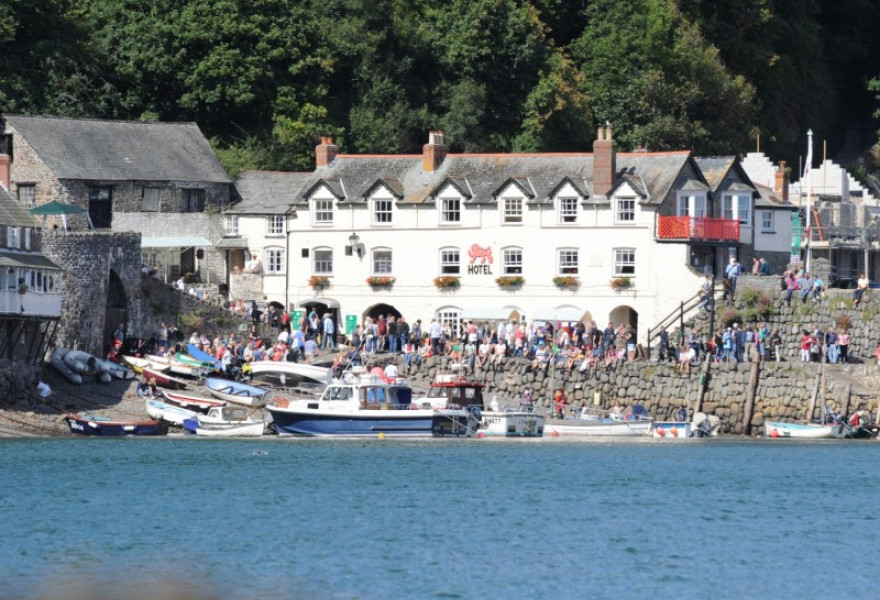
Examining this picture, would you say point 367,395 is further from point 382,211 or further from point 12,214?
point 382,211

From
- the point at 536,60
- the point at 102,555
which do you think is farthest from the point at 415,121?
the point at 102,555

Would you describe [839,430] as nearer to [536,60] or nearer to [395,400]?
[395,400]

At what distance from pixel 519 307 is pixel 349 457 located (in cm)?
1581

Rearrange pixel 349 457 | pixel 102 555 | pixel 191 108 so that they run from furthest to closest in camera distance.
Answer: pixel 191 108, pixel 349 457, pixel 102 555

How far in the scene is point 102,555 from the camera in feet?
140

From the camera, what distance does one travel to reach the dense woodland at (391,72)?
283 ft

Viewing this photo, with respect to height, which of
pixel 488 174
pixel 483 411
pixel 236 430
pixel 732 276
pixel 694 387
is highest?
pixel 488 174

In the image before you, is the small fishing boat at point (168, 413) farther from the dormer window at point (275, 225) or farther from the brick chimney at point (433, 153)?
the brick chimney at point (433, 153)

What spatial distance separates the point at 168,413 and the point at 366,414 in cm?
661

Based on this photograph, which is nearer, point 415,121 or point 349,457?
point 349,457

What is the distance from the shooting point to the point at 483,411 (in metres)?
64.9

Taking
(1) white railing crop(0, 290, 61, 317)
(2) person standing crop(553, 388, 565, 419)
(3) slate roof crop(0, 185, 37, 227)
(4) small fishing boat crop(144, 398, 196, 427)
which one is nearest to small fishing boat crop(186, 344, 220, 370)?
(4) small fishing boat crop(144, 398, 196, 427)

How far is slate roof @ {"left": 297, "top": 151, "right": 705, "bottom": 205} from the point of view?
75.2 m

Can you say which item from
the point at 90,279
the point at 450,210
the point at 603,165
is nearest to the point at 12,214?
the point at 90,279
